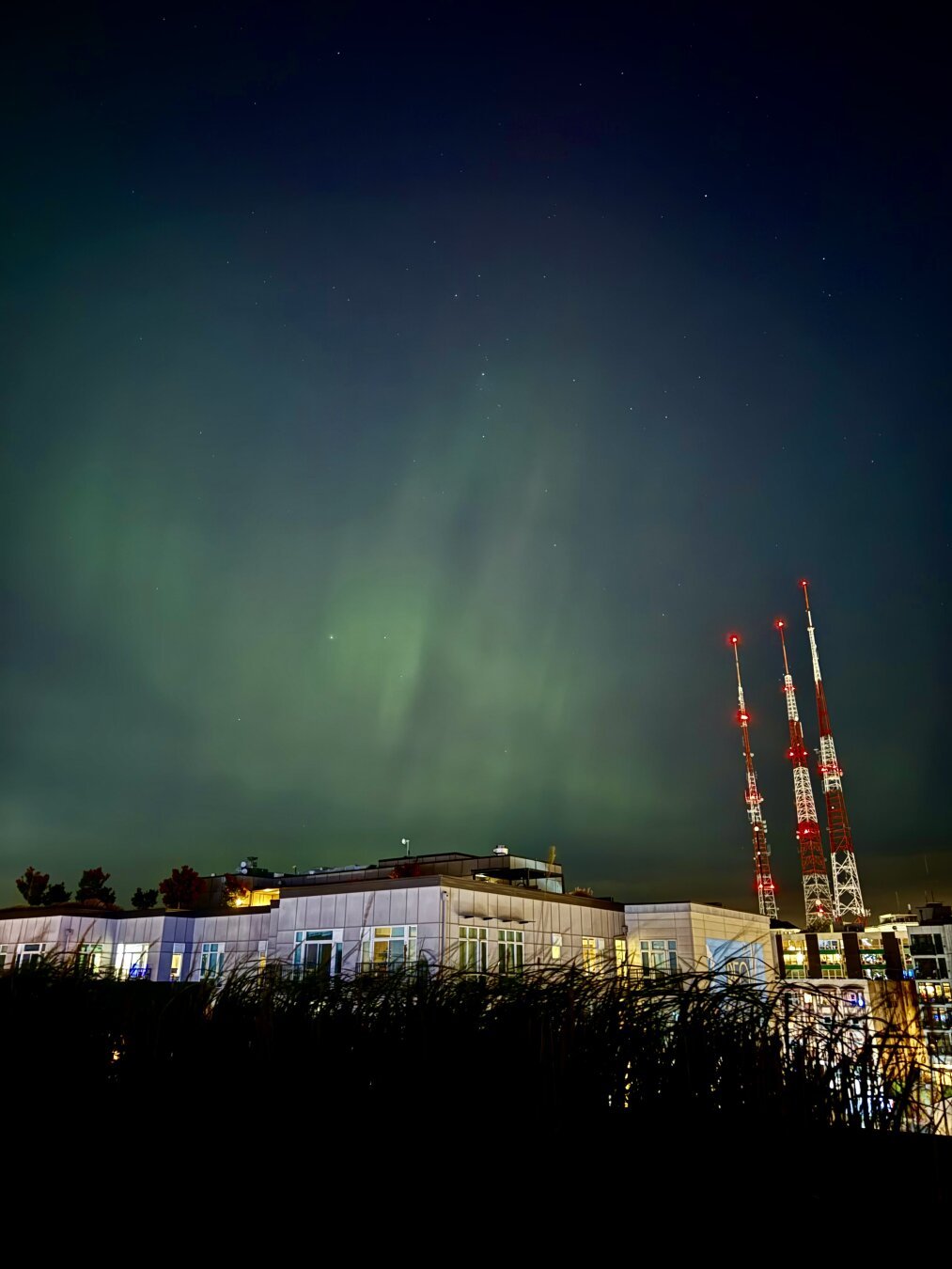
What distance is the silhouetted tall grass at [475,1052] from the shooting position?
5.62m

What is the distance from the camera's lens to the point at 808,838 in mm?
113375

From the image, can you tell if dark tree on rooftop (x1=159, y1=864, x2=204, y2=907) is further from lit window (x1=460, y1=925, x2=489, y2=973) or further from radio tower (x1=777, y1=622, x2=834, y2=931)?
radio tower (x1=777, y1=622, x2=834, y2=931)

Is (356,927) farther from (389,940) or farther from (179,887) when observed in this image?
(179,887)

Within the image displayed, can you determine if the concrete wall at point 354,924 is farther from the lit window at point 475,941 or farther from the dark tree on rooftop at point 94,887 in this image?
the dark tree on rooftop at point 94,887

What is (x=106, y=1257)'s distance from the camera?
550cm

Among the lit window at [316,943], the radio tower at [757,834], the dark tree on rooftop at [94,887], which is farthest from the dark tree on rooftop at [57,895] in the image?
the radio tower at [757,834]

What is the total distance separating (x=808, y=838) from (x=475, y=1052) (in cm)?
11827

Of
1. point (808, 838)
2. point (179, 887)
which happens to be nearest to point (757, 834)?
point (808, 838)

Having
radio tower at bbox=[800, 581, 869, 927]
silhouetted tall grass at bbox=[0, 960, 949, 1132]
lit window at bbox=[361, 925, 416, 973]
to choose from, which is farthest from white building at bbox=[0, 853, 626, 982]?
radio tower at bbox=[800, 581, 869, 927]

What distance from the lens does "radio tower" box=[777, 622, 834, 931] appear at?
367 feet

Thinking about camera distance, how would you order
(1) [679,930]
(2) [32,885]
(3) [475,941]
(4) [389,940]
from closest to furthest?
(4) [389,940] < (3) [475,941] < (1) [679,930] < (2) [32,885]

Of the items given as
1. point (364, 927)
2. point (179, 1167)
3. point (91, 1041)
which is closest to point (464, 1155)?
point (179, 1167)

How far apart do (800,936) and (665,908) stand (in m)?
82.4

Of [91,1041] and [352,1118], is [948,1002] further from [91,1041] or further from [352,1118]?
[91,1041]
